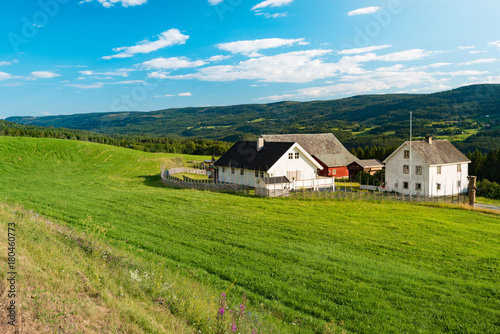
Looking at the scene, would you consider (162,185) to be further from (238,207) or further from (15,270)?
(15,270)

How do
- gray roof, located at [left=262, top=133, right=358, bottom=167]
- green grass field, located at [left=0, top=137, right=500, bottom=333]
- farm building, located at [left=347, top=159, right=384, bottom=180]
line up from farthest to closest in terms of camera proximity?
1. gray roof, located at [left=262, top=133, right=358, bottom=167]
2. farm building, located at [left=347, top=159, right=384, bottom=180]
3. green grass field, located at [left=0, top=137, right=500, bottom=333]

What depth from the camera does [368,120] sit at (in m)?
189

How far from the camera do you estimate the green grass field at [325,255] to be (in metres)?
7.91

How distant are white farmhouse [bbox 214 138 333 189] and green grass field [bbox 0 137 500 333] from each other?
10.8 meters

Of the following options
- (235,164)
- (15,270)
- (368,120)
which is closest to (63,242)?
(15,270)

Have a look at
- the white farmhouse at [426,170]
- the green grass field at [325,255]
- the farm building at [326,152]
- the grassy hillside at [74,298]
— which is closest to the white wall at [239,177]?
the green grass field at [325,255]

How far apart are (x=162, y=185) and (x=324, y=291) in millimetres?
34229

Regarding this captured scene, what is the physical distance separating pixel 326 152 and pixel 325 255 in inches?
1806

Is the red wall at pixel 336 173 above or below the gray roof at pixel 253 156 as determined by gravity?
below

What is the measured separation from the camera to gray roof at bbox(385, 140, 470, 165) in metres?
38.7

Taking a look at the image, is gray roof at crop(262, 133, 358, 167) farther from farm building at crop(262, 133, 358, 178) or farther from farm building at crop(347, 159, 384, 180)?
farm building at crop(347, 159, 384, 180)

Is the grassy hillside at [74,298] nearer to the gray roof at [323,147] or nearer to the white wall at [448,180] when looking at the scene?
the white wall at [448,180]

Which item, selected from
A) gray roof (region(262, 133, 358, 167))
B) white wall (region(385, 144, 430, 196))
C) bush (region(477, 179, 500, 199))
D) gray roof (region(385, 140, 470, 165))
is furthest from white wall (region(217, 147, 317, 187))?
bush (region(477, 179, 500, 199))

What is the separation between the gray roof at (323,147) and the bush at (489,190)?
19.0 m
